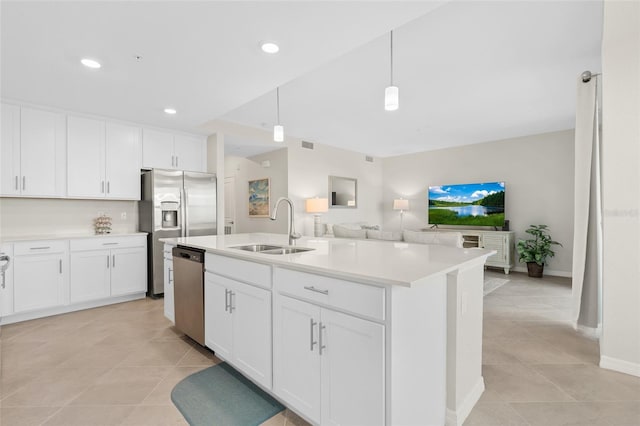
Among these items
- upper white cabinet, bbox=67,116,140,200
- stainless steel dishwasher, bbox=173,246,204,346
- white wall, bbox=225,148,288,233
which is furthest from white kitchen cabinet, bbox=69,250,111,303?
white wall, bbox=225,148,288,233

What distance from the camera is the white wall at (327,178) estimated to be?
6.02 metres

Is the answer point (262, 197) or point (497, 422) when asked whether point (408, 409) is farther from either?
point (262, 197)

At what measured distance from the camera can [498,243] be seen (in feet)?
18.8

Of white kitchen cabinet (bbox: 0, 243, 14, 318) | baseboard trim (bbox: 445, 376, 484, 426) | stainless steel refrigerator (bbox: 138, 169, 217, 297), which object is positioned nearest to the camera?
baseboard trim (bbox: 445, 376, 484, 426)

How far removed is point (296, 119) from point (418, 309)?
159 inches

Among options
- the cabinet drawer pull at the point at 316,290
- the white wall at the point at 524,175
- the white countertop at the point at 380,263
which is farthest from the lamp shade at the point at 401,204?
the cabinet drawer pull at the point at 316,290

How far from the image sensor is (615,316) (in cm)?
222

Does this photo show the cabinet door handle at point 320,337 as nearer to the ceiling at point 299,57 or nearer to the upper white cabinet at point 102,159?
the ceiling at point 299,57

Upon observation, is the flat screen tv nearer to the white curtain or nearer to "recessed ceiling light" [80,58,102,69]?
the white curtain

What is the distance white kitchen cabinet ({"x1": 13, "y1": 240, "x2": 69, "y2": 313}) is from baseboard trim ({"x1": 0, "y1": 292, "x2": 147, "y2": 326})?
12 cm

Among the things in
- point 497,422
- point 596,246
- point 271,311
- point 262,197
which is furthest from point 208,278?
point 262,197

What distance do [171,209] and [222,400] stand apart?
122 inches

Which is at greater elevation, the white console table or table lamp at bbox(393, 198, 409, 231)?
table lamp at bbox(393, 198, 409, 231)

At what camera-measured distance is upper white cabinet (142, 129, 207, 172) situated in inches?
173
